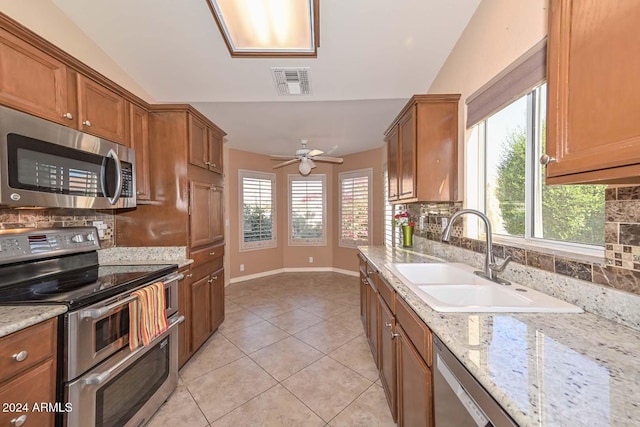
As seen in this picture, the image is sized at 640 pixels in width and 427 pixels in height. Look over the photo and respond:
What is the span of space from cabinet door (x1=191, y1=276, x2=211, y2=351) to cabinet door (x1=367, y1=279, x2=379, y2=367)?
154 cm

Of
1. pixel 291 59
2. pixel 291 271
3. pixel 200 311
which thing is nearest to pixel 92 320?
pixel 200 311

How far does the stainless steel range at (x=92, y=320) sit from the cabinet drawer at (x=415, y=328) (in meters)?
1.47

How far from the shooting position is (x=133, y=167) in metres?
1.89

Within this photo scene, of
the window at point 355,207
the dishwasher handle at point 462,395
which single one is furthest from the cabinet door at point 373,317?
the window at point 355,207

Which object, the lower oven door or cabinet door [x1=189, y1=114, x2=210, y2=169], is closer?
the lower oven door

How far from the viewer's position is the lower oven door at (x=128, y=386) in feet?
3.68

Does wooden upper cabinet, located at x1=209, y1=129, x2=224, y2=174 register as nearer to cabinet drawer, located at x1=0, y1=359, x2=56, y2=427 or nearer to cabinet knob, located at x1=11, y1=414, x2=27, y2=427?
cabinet drawer, located at x1=0, y1=359, x2=56, y2=427

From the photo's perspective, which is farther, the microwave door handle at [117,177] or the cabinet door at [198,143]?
the cabinet door at [198,143]

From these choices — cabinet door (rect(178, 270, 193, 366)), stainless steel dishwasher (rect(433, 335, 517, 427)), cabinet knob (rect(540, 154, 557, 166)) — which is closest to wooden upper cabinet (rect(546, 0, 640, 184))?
cabinet knob (rect(540, 154, 557, 166))

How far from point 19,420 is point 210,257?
154cm

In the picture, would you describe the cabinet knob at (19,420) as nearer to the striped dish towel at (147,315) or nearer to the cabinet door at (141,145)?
the striped dish towel at (147,315)

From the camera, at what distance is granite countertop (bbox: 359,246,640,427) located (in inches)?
18.7

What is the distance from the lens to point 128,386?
139 centimetres

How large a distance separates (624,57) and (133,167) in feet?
8.38
